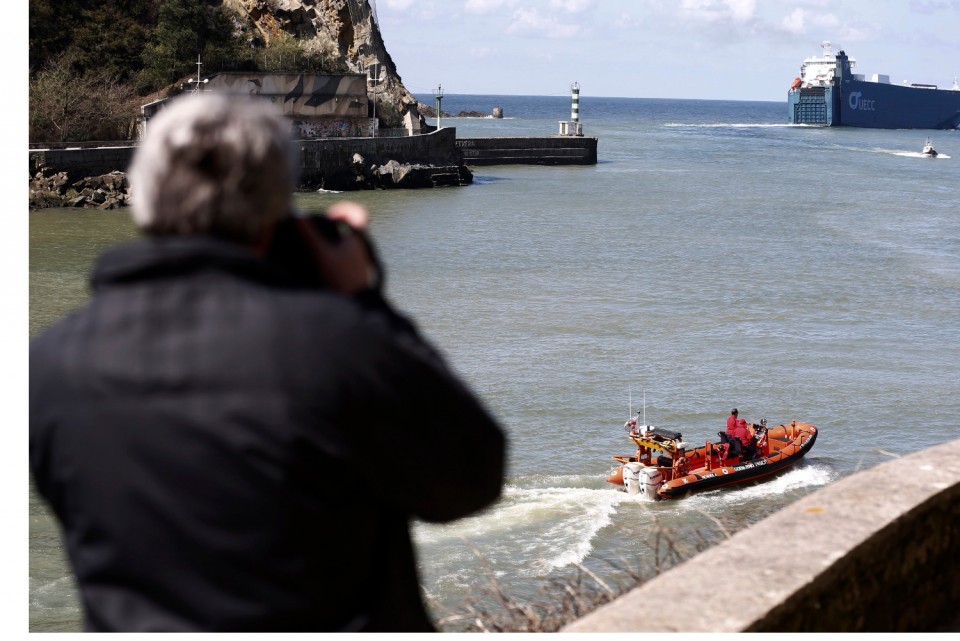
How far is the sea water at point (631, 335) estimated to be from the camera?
13148 millimetres

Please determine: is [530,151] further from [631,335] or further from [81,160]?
[631,335]

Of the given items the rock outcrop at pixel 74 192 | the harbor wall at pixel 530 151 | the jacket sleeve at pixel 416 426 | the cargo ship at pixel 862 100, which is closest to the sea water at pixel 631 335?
the jacket sleeve at pixel 416 426

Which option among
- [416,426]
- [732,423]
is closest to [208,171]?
[416,426]

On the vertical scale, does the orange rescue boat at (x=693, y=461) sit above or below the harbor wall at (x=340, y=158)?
below

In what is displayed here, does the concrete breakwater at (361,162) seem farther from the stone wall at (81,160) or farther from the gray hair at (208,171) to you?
the gray hair at (208,171)

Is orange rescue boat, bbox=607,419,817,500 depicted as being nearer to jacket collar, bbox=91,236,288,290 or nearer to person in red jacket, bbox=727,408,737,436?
person in red jacket, bbox=727,408,737,436

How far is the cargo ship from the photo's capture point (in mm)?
124688

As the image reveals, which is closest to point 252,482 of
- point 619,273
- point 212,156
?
point 212,156

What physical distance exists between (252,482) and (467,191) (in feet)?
180

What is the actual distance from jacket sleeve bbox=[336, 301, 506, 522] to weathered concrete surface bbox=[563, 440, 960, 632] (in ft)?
2.49

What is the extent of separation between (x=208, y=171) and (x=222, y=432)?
353 mm

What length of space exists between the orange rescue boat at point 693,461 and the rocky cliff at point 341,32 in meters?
48.1

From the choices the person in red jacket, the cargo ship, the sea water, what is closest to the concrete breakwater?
the sea water

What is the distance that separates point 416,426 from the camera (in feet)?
5.53
